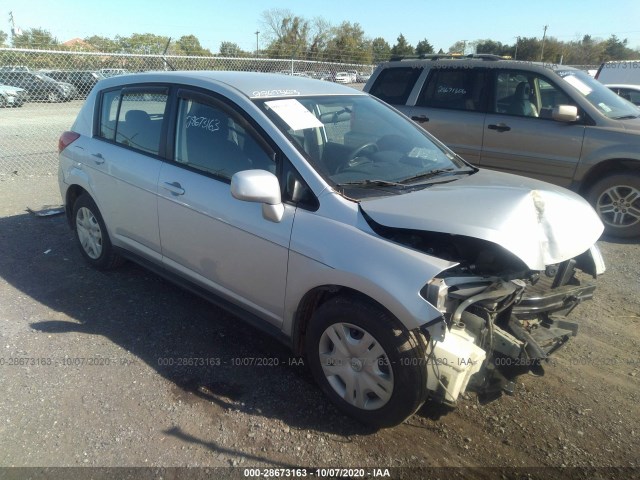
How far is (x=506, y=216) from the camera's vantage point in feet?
8.70

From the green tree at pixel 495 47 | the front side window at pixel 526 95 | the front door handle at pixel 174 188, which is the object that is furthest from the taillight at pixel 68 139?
the green tree at pixel 495 47

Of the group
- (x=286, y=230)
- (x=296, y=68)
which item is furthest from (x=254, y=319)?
(x=296, y=68)

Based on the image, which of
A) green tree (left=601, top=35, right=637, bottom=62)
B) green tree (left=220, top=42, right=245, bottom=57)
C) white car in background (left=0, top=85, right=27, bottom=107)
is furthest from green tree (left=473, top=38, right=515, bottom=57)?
white car in background (left=0, top=85, right=27, bottom=107)

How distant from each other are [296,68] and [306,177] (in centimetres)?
1126

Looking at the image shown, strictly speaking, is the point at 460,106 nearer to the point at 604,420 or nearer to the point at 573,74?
the point at 573,74

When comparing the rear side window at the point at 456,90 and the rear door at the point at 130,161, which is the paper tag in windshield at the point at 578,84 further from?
the rear door at the point at 130,161

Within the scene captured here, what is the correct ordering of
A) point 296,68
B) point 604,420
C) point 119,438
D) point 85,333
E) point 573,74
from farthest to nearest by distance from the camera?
point 296,68
point 573,74
point 85,333
point 604,420
point 119,438

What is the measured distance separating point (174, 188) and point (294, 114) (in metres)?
1.01

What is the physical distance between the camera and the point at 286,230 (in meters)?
2.95

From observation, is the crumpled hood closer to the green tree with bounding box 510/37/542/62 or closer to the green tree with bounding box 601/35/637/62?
the green tree with bounding box 510/37/542/62

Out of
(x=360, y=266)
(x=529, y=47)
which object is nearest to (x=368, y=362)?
(x=360, y=266)

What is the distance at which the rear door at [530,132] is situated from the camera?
6.05 metres

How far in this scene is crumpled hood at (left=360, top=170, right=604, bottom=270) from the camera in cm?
258

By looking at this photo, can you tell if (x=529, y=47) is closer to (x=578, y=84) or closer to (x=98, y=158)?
(x=578, y=84)
